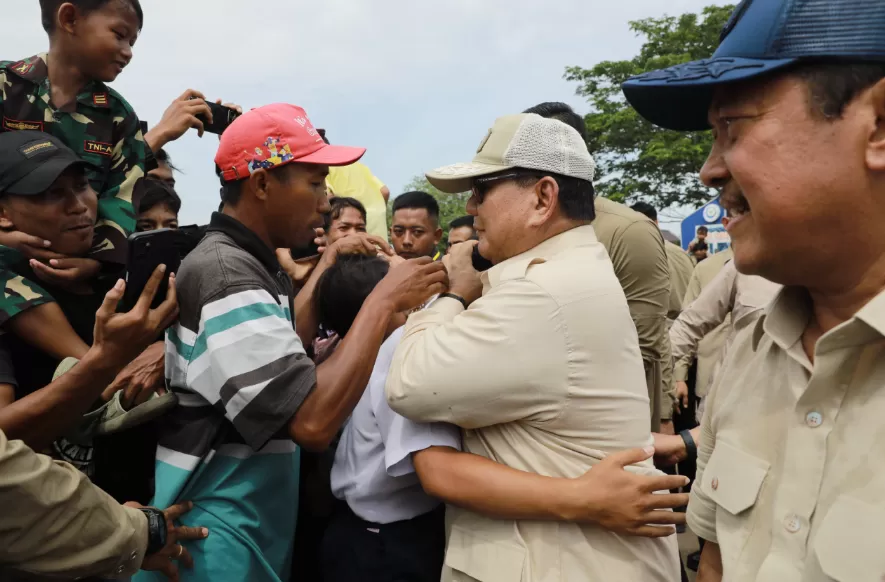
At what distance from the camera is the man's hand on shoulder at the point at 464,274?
83.3 inches

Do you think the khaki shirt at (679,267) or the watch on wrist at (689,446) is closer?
the watch on wrist at (689,446)

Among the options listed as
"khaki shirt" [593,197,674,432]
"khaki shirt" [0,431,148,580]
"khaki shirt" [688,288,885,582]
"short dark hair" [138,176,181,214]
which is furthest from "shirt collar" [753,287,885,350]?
"short dark hair" [138,176,181,214]

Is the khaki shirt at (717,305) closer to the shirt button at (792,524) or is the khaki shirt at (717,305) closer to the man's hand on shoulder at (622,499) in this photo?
the man's hand on shoulder at (622,499)

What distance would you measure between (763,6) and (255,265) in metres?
1.51

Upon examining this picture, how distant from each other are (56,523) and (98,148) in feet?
5.87

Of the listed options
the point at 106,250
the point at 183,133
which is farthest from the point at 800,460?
the point at 183,133

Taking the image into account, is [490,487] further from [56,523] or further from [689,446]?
[56,523]

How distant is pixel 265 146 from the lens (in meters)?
2.17

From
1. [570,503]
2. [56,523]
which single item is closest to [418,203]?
[570,503]

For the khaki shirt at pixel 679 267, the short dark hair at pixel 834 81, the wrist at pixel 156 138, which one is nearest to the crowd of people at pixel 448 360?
the short dark hair at pixel 834 81

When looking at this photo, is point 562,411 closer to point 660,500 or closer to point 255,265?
point 660,500

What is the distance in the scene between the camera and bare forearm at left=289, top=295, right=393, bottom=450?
1.79 metres

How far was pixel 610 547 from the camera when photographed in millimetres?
1678

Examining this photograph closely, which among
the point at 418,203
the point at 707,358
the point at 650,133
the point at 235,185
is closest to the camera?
the point at 235,185
